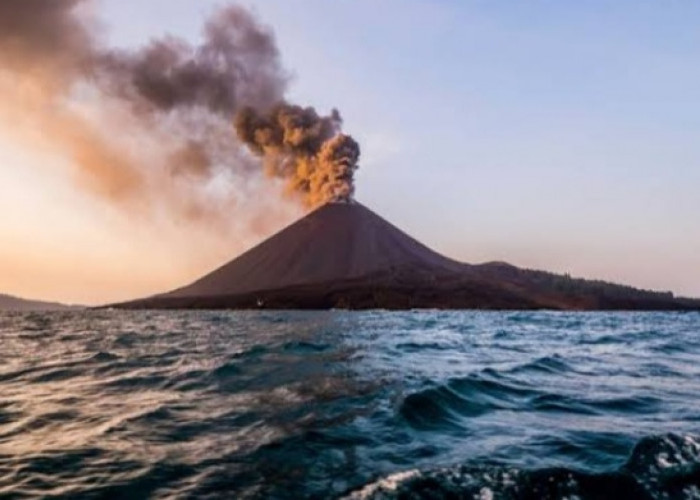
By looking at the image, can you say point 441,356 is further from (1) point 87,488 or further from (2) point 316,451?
(1) point 87,488

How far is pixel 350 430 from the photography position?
1010cm

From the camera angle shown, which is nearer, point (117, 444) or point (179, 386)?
point (117, 444)

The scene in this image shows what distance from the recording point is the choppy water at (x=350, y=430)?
7.29m

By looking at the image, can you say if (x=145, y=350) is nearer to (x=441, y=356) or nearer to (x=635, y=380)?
(x=441, y=356)

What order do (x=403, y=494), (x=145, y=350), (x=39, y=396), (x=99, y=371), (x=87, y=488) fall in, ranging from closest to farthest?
(x=403, y=494), (x=87, y=488), (x=39, y=396), (x=99, y=371), (x=145, y=350)

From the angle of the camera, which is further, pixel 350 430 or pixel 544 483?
pixel 350 430

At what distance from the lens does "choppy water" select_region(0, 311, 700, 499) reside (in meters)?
7.29

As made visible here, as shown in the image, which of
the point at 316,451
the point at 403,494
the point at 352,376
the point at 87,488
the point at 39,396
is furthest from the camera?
the point at 352,376

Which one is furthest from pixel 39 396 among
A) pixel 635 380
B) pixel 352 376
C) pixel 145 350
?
pixel 635 380

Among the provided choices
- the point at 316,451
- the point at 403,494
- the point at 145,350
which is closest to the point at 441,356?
the point at 145,350

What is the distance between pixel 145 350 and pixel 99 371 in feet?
26.0

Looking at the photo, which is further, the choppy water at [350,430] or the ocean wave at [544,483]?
the choppy water at [350,430]

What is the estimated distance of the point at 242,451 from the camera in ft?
29.2

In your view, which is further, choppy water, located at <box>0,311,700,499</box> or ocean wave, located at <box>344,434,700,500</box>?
choppy water, located at <box>0,311,700,499</box>
